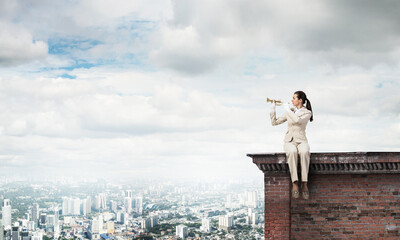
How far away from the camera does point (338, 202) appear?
9.29m

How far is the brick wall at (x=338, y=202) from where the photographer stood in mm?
9234

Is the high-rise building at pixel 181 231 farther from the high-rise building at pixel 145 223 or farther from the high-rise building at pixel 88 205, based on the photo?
the high-rise building at pixel 88 205

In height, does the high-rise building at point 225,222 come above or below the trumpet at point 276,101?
below

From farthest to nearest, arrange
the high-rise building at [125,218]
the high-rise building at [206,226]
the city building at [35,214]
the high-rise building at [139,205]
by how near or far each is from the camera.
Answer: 1. the high-rise building at [139,205]
2. the city building at [35,214]
3. the high-rise building at [125,218]
4. the high-rise building at [206,226]

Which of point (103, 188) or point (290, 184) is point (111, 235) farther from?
point (290, 184)

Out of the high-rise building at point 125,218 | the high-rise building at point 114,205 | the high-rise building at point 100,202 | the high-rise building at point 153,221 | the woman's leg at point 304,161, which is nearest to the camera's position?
the woman's leg at point 304,161

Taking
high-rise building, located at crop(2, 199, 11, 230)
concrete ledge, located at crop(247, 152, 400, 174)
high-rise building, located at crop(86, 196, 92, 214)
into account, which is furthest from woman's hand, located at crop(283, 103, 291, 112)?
high-rise building, located at crop(86, 196, 92, 214)

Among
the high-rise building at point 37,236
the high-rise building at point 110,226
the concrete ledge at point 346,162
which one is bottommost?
the high-rise building at point 37,236

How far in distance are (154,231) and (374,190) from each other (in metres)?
34.6

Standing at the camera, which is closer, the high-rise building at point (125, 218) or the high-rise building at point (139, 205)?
the high-rise building at point (125, 218)

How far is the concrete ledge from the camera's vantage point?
9141 millimetres

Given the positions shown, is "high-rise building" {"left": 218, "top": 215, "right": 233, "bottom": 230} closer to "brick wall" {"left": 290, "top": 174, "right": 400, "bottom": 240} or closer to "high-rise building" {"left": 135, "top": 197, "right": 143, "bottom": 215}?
"high-rise building" {"left": 135, "top": 197, "right": 143, "bottom": 215}

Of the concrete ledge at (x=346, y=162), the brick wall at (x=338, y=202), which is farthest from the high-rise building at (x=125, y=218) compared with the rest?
the concrete ledge at (x=346, y=162)

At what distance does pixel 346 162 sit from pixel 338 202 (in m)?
0.88
